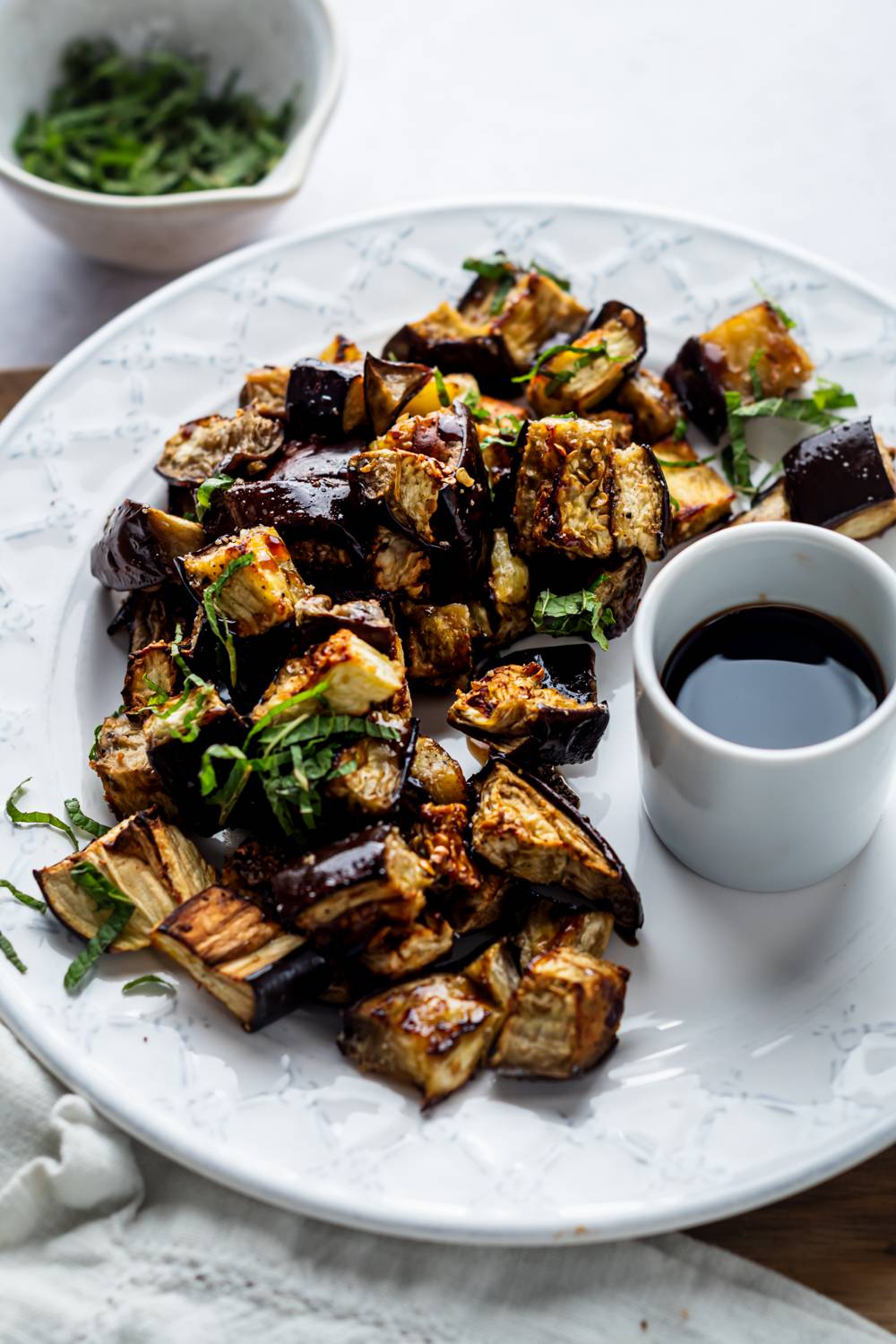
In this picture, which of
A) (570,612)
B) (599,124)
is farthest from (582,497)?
(599,124)

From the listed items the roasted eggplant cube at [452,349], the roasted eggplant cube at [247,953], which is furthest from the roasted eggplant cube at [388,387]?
the roasted eggplant cube at [247,953]

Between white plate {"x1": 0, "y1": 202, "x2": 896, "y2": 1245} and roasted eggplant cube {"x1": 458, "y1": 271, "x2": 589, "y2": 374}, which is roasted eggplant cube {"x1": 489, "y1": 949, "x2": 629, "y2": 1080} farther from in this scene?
roasted eggplant cube {"x1": 458, "y1": 271, "x2": 589, "y2": 374}

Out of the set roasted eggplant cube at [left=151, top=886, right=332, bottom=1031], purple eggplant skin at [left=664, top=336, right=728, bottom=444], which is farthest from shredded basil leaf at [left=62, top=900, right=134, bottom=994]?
purple eggplant skin at [left=664, top=336, right=728, bottom=444]

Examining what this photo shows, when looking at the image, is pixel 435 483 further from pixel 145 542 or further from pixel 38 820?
pixel 38 820

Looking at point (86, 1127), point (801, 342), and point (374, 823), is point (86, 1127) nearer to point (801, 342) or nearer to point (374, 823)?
point (374, 823)

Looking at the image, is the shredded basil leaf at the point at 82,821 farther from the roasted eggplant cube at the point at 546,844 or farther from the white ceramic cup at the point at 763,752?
the white ceramic cup at the point at 763,752
